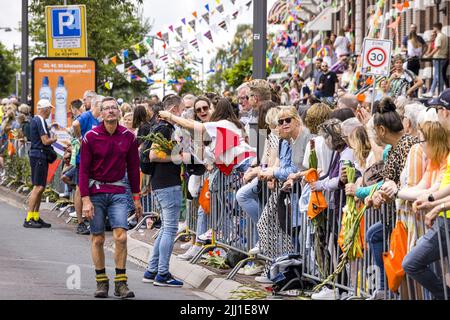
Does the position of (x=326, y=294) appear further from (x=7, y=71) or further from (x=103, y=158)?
(x=7, y=71)

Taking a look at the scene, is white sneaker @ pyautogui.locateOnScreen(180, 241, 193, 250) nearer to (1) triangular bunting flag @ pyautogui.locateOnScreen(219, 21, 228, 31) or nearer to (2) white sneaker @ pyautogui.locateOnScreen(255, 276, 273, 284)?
(2) white sneaker @ pyautogui.locateOnScreen(255, 276, 273, 284)

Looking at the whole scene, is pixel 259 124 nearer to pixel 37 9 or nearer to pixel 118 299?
pixel 118 299

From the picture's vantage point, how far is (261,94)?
12898 millimetres

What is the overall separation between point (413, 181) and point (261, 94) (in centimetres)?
441

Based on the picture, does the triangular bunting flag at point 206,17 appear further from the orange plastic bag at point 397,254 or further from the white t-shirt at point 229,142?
the orange plastic bag at point 397,254

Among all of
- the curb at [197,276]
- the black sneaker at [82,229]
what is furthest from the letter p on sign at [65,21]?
the curb at [197,276]

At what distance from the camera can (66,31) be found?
24656mm

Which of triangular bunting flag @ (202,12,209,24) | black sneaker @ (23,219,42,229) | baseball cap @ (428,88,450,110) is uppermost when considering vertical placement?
triangular bunting flag @ (202,12,209,24)

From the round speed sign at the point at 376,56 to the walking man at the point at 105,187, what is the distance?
7.43 m

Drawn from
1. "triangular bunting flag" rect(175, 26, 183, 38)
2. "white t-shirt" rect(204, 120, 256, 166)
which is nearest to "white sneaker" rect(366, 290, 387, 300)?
"white t-shirt" rect(204, 120, 256, 166)

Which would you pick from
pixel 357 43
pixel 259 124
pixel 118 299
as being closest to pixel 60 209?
pixel 259 124

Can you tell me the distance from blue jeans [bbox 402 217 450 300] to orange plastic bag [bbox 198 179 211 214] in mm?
5291

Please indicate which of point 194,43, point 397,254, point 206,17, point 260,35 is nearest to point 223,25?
point 206,17

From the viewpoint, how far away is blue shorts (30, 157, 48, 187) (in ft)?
59.6
